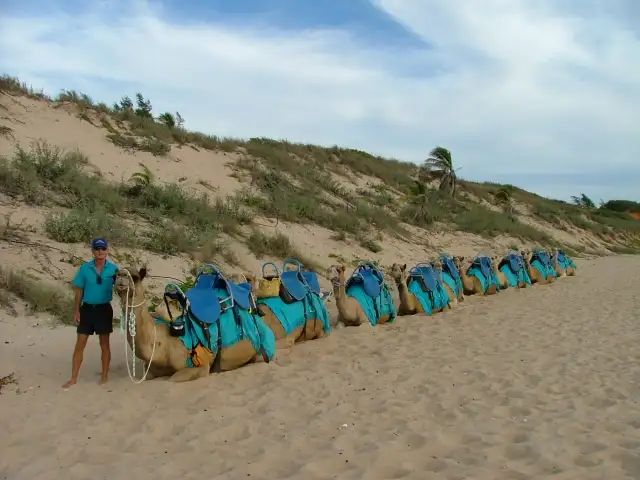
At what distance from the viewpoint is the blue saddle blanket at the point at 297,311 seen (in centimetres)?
810

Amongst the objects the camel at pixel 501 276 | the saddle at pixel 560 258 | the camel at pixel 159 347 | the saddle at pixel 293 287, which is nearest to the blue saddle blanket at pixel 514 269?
the camel at pixel 501 276

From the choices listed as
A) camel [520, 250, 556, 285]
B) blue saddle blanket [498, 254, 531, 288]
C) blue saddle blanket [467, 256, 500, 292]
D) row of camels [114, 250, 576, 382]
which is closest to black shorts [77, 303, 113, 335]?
row of camels [114, 250, 576, 382]

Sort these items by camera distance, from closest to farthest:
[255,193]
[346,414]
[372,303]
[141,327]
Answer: [346,414] < [141,327] < [372,303] < [255,193]

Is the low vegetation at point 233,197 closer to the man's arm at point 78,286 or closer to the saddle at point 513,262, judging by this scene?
the man's arm at point 78,286

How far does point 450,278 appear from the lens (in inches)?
499

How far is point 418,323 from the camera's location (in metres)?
10.3

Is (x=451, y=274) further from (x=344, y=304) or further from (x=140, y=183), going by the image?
(x=140, y=183)

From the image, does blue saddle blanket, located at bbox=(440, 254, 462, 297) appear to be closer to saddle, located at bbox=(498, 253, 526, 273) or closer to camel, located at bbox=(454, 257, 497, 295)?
camel, located at bbox=(454, 257, 497, 295)

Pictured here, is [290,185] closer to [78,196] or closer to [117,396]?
[78,196]

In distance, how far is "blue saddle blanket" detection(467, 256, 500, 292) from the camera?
14.1 metres

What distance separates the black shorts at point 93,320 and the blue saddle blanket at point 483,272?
9732 mm

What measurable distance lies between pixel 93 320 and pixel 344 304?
13.8 feet

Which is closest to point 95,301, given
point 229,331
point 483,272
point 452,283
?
point 229,331

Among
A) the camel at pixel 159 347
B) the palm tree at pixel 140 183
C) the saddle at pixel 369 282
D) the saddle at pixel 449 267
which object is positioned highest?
the palm tree at pixel 140 183
